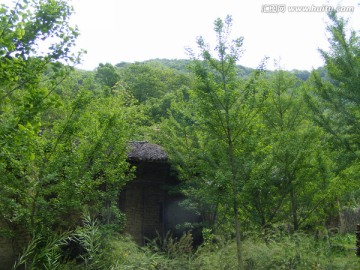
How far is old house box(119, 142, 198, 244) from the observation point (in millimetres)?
14453

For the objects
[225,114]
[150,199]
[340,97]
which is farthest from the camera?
[150,199]

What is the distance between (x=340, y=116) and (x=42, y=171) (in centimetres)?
667

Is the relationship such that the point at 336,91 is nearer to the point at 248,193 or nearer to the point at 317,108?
the point at 317,108

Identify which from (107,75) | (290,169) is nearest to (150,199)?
(290,169)

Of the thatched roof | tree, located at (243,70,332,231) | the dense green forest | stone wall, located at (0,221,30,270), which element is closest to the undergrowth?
the dense green forest

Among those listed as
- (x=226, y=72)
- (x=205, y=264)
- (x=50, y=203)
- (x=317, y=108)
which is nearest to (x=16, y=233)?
(x=50, y=203)

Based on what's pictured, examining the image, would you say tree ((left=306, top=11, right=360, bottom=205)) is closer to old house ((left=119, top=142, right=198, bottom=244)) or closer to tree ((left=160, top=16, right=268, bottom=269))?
tree ((left=160, top=16, right=268, bottom=269))

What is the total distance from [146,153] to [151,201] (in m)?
2.50

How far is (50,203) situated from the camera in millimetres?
9180

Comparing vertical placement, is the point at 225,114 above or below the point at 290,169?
above

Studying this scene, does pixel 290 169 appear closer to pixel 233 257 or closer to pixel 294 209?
pixel 294 209

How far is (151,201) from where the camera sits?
15367mm

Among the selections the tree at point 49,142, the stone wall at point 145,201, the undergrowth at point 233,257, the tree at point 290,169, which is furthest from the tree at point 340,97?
the stone wall at point 145,201

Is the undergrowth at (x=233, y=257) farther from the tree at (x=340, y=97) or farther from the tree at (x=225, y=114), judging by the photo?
the tree at (x=340, y=97)
